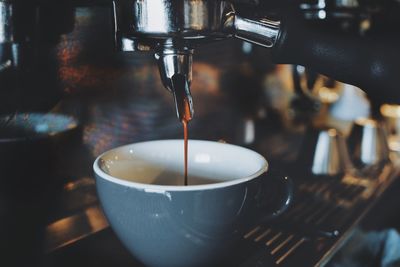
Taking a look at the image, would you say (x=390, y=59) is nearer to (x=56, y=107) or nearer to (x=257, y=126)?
(x=56, y=107)

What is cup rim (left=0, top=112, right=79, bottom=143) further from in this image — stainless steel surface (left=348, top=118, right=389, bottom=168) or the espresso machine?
stainless steel surface (left=348, top=118, right=389, bottom=168)

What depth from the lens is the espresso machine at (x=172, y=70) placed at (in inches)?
15.6

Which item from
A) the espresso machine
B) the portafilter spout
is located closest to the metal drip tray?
the espresso machine

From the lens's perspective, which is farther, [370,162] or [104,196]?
[370,162]

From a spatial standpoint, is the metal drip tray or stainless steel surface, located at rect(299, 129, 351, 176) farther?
stainless steel surface, located at rect(299, 129, 351, 176)

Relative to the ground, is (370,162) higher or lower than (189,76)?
lower

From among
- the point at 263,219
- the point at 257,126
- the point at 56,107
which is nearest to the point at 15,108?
the point at 56,107

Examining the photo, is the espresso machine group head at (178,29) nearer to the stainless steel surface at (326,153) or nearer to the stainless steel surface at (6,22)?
the stainless steel surface at (6,22)

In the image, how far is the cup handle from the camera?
16.7 inches

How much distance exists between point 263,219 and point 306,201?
200 millimetres

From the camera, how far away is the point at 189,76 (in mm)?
413

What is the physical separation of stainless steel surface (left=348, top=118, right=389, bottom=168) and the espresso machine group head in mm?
478

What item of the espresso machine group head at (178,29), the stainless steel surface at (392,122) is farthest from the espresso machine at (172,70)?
the stainless steel surface at (392,122)

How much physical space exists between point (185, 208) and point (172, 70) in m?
0.12
